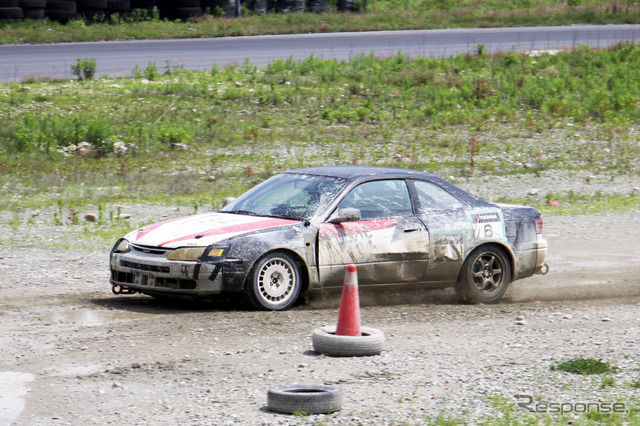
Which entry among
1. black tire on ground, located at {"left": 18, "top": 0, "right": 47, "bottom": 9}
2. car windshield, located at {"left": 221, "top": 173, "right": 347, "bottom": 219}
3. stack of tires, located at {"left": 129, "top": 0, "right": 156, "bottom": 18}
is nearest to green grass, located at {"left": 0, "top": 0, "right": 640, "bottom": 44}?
stack of tires, located at {"left": 129, "top": 0, "right": 156, "bottom": 18}

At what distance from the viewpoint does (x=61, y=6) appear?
96.8 feet

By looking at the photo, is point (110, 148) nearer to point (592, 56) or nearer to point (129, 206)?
point (129, 206)

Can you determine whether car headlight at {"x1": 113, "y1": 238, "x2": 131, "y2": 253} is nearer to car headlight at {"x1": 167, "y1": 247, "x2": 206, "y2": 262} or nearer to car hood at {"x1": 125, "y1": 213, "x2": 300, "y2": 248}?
car hood at {"x1": 125, "y1": 213, "x2": 300, "y2": 248}

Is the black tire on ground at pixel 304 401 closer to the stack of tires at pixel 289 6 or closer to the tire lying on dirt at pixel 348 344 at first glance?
the tire lying on dirt at pixel 348 344

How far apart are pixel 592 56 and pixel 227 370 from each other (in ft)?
69.6

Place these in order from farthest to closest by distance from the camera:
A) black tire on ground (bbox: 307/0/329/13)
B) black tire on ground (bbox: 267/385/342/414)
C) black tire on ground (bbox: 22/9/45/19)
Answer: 1. black tire on ground (bbox: 307/0/329/13)
2. black tire on ground (bbox: 22/9/45/19)
3. black tire on ground (bbox: 267/385/342/414)

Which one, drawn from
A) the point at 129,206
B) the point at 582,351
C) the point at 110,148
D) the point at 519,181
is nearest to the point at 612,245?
the point at 519,181

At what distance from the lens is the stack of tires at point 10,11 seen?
28594mm

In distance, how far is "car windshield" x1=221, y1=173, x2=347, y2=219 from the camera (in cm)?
905

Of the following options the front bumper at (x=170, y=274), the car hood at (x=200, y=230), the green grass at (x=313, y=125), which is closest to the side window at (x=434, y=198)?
the car hood at (x=200, y=230)

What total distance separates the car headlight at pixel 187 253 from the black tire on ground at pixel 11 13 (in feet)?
74.1

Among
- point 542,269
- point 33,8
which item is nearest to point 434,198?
point 542,269

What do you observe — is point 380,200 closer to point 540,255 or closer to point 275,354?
point 540,255

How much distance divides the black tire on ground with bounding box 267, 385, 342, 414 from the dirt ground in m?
0.06
